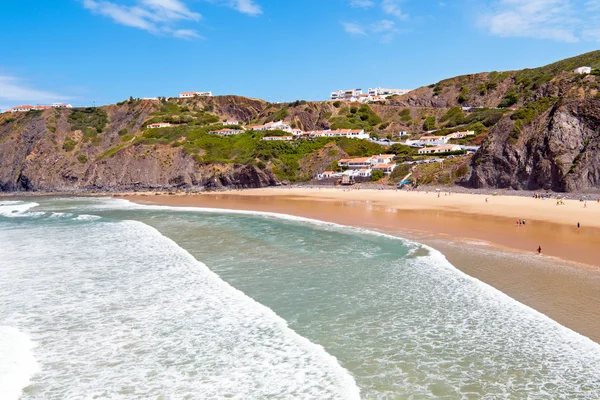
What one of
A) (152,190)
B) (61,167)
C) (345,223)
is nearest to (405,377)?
(345,223)

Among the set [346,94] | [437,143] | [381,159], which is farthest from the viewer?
[346,94]

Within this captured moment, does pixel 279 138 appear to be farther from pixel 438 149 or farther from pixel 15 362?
pixel 15 362

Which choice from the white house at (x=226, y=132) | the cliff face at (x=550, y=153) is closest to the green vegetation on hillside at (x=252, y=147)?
the white house at (x=226, y=132)

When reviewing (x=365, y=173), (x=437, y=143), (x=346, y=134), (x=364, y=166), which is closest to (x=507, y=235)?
(x=365, y=173)

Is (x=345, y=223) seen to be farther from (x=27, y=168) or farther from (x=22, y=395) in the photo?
(x=27, y=168)

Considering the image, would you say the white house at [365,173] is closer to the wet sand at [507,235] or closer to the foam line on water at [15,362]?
the wet sand at [507,235]

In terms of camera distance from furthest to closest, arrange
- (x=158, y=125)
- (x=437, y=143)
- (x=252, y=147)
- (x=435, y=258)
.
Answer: (x=158, y=125), (x=252, y=147), (x=437, y=143), (x=435, y=258)
